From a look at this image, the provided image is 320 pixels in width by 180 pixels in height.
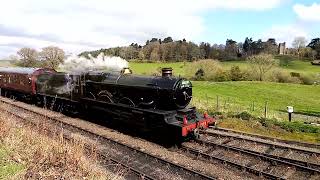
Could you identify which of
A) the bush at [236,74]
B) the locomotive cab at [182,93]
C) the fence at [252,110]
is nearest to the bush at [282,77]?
the bush at [236,74]

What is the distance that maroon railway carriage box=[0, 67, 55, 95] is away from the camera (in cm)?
2794

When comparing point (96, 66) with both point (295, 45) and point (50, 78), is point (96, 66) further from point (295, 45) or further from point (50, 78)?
point (295, 45)

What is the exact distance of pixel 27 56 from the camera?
7575cm

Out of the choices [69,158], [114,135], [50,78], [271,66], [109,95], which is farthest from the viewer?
[271,66]

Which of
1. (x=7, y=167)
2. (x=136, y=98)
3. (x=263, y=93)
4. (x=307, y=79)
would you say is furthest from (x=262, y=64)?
(x=7, y=167)

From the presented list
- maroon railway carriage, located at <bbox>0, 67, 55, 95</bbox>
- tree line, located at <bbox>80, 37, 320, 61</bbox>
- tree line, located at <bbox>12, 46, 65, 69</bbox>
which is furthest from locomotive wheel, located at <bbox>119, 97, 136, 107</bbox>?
tree line, located at <bbox>12, 46, 65, 69</bbox>

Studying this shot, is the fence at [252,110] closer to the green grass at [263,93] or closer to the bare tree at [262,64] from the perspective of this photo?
the green grass at [263,93]

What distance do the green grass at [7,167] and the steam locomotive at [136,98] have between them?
7212 millimetres

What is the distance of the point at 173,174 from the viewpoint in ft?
39.4

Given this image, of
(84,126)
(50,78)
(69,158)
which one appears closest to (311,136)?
(84,126)

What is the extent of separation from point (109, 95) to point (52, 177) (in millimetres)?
10737

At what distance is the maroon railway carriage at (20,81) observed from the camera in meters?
27.9

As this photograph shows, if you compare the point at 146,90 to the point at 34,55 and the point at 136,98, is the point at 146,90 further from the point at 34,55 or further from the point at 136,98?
the point at 34,55

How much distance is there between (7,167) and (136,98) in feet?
30.2
